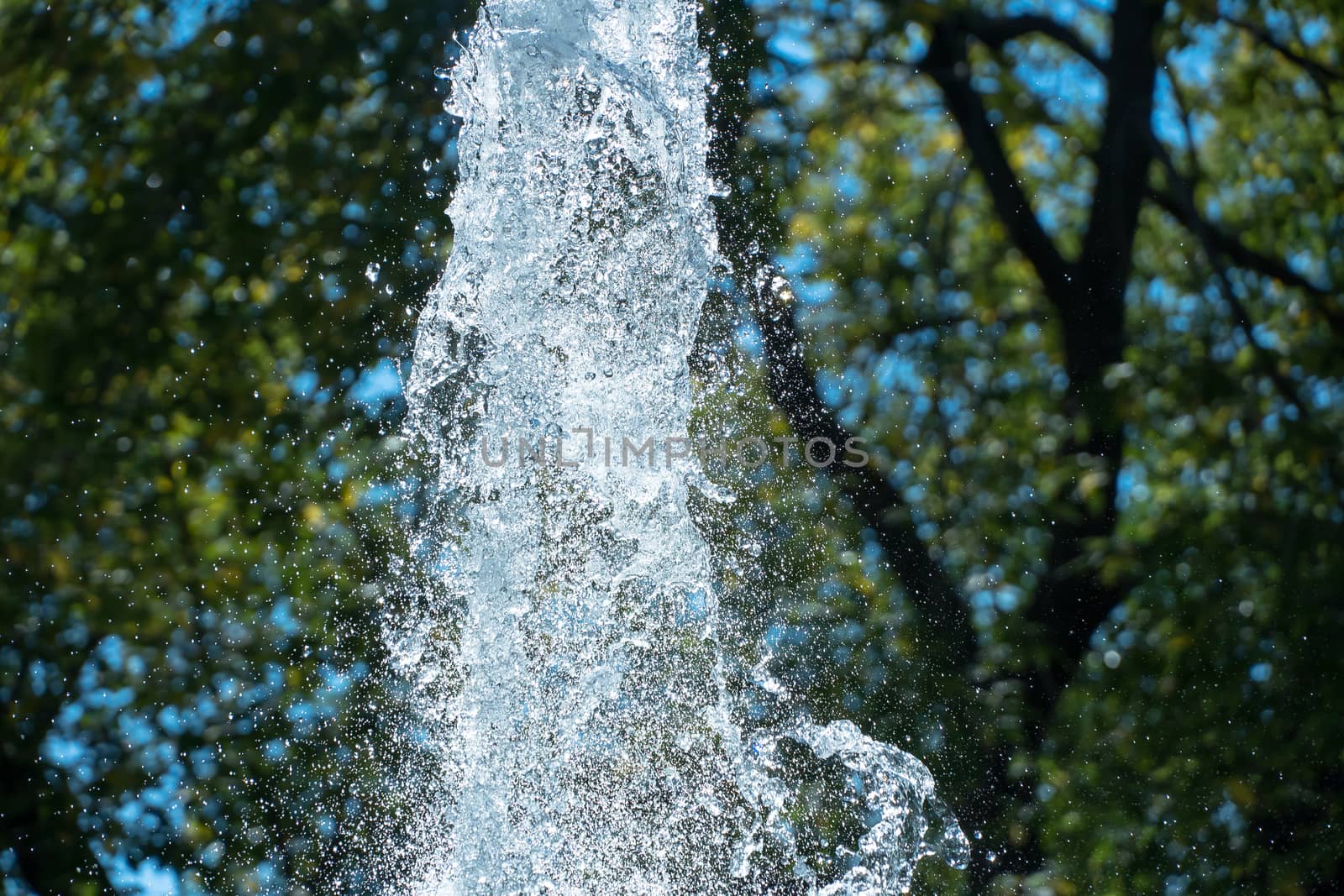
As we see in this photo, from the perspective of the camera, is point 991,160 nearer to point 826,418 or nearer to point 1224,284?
point 1224,284

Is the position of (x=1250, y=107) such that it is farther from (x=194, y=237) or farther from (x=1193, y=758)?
(x=194, y=237)

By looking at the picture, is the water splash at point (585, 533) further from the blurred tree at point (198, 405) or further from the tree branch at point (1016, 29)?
the tree branch at point (1016, 29)

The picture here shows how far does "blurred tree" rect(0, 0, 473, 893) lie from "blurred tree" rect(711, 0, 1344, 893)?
45.5 inches

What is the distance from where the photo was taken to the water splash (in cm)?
263

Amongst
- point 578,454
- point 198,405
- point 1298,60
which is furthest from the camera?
point 1298,60

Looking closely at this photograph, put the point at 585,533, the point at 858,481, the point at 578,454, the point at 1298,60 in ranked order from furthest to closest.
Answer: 1. the point at 1298,60
2. the point at 858,481
3. the point at 585,533
4. the point at 578,454

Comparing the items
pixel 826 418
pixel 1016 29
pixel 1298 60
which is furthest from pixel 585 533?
pixel 1298 60

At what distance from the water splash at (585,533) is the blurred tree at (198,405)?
44cm

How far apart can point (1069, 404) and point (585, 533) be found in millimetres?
1570

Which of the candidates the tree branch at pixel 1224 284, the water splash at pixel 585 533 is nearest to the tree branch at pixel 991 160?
the tree branch at pixel 1224 284

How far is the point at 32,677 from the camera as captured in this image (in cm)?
355

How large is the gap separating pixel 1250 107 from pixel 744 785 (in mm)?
2711

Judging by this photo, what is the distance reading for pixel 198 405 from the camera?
371cm

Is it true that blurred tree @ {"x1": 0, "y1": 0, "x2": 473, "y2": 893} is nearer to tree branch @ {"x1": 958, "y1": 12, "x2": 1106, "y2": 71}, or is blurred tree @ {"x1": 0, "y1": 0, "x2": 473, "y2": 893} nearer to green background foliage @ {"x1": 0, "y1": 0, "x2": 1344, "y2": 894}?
green background foliage @ {"x1": 0, "y1": 0, "x2": 1344, "y2": 894}
